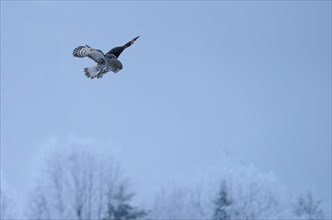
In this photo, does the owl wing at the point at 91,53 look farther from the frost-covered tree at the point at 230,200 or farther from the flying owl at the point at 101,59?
the frost-covered tree at the point at 230,200

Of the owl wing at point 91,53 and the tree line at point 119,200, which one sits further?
the tree line at point 119,200

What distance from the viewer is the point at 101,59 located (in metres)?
5.52

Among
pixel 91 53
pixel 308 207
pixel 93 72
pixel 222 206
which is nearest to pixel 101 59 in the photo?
pixel 91 53

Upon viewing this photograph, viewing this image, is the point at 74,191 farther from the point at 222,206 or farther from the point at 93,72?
the point at 93,72

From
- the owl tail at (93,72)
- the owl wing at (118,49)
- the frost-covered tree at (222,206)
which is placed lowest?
the owl tail at (93,72)

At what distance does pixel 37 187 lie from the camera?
162 feet

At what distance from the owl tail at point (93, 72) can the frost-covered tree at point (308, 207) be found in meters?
41.2

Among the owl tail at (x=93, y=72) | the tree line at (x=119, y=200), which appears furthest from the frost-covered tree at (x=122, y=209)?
the owl tail at (x=93, y=72)

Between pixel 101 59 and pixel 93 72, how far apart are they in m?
0.26

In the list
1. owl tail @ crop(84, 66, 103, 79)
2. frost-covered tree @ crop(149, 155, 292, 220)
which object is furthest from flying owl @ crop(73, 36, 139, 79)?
frost-covered tree @ crop(149, 155, 292, 220)

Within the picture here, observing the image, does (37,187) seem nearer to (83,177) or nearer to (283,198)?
(83,177)

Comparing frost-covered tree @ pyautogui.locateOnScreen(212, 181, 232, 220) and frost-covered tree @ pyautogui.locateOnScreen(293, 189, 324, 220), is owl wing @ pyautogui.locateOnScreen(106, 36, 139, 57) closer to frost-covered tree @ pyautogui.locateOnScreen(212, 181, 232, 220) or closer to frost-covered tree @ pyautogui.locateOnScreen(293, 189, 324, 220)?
frost-covered tree @ pyautogui.locateOnScreen(212, 181, 232, 220)

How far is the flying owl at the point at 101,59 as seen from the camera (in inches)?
214

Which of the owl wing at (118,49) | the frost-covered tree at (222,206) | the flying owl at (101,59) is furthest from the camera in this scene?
the frost-covered tree at (222,206)
